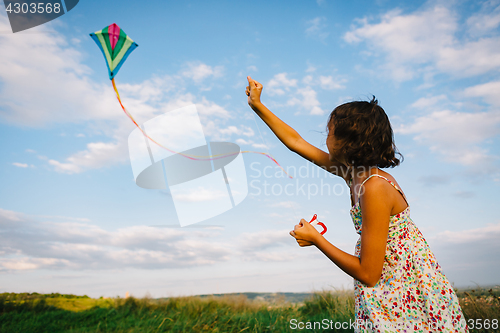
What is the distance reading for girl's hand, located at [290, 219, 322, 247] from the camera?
1875 mm

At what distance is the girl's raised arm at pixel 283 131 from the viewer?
2.50 m

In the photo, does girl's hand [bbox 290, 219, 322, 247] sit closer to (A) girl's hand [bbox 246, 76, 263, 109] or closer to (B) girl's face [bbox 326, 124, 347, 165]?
(B) girl's face [bbox 326, 124, 347, 165]

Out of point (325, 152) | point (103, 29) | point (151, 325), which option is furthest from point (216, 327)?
point (103, 29)

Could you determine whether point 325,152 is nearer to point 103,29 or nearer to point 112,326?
point 103,29

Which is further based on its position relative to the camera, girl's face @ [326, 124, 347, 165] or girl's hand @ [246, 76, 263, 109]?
girl's hand @ [246, 76, 263, 109]

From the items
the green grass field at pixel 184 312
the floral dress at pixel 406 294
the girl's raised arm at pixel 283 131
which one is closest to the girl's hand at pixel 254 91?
the girl's raised arm at pixel 283 131

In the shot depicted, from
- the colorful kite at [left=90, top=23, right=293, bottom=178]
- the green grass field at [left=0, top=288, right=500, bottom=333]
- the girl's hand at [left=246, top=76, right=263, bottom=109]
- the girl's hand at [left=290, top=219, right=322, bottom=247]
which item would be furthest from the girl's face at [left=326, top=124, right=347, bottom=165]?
the green grass field at [left=0, top=288, right=500, bottom=333]

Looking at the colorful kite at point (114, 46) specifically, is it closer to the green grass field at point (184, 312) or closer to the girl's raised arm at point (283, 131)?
the girl's raised arm at point (283, 131)

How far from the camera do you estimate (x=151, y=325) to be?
5.08 meters

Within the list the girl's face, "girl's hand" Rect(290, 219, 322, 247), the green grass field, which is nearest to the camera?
"girl's hand" Rect(290, 219, 322, 247)

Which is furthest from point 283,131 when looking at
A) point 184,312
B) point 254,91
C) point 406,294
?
point 184,312

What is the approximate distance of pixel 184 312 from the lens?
19.0 feet

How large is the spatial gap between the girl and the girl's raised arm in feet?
1.35

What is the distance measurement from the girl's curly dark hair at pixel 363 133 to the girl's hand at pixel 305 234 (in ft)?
1.56
